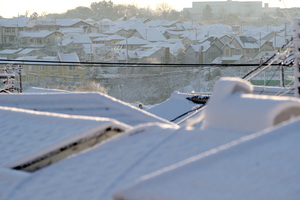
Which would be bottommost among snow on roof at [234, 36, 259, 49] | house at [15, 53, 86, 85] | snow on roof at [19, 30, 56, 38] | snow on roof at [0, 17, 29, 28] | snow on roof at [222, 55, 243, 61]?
house at [15, 53, 86, 85]

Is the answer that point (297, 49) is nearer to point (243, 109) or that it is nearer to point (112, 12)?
point (243, 109)

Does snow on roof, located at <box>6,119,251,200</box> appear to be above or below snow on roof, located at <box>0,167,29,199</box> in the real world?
above

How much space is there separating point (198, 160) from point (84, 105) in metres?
3.75

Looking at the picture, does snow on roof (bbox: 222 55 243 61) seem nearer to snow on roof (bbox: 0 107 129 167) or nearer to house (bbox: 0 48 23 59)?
house (bbox: 0 48 23 59)

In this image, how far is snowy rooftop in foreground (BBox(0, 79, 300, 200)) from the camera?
3.14m

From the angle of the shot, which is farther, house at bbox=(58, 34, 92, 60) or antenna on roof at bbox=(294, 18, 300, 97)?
house at bbox=(58, 34, 92, 60)

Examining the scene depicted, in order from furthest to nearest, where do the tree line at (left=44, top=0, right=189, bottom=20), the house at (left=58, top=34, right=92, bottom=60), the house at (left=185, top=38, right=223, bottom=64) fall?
1. the tree line at (left=44, top=0, right=189, bottom=20)
2. the house at (left=58, top=34, right=92, bottom=60)
3. the house at (left=185, top=38, right=223, bottom=64)

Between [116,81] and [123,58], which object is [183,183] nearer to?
[116,81]

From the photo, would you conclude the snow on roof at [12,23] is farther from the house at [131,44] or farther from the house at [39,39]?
the house at [131,44]

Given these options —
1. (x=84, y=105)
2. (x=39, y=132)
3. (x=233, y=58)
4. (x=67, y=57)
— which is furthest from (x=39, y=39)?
(x=39, y=132)

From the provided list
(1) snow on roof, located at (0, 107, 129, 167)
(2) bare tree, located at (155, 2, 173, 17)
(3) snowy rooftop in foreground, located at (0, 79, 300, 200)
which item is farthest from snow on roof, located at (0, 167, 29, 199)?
(2) bare tree, located at (155, 2, 173, 17)

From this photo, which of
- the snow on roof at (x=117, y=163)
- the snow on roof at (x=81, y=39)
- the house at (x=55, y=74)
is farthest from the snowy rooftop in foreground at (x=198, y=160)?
the snow on roof at (x=81, y=39)

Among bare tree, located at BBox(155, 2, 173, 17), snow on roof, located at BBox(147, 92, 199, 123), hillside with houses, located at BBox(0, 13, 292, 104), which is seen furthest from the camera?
bare tree, located at BBox(155, 2, 173, 17)

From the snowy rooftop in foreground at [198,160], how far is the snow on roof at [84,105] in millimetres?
2289
